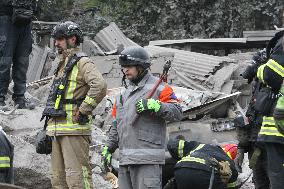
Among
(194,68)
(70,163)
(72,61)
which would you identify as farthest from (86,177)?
(194,68)

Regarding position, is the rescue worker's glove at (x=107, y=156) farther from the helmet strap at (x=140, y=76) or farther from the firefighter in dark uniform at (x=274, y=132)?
the firefighter in dark uniform at (x=274, y=132)

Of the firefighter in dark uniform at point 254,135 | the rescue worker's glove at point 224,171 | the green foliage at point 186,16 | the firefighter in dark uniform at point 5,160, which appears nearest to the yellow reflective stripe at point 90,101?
the firefighter in dark uniform at point 5,160

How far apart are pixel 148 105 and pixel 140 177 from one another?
703 mm

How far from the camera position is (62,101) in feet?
20.8

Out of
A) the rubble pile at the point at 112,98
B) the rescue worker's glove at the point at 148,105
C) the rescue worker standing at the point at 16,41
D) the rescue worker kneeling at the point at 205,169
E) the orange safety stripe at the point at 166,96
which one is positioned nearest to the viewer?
the rescue worker's glove at the point at 148,105

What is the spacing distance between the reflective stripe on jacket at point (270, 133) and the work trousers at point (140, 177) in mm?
1020

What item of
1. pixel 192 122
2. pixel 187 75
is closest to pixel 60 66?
pixel 192 122

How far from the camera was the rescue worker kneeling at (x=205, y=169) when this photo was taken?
607 cm

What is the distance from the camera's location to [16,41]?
8.11 metres

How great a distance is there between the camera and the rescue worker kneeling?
6.07 m

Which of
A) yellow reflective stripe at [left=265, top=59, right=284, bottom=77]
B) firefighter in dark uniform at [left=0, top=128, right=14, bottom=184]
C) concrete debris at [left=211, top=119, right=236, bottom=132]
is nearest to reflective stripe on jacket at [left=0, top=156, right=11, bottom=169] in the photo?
firefighter in dark uniform at [left=0, top=128, right=14, bottom=184]

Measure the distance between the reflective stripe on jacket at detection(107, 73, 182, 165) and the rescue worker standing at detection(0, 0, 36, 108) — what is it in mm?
2637

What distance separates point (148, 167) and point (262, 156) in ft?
4.64

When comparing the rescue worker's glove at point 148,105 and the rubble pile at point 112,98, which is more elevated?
the rescue worker's glove at point 148,105
